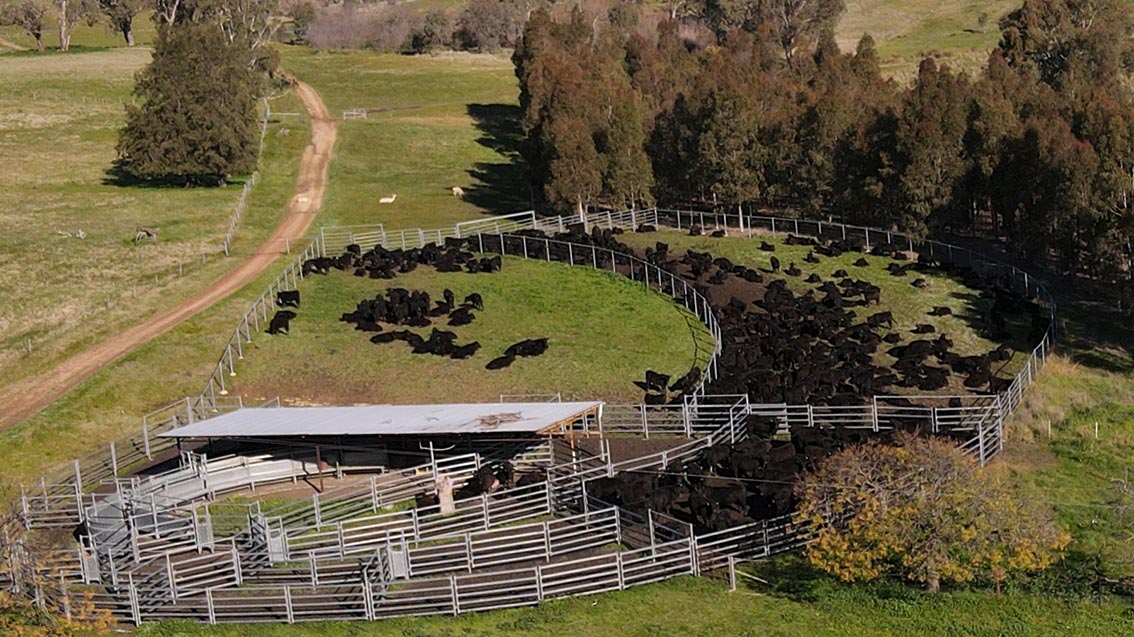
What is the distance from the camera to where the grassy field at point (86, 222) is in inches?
2265

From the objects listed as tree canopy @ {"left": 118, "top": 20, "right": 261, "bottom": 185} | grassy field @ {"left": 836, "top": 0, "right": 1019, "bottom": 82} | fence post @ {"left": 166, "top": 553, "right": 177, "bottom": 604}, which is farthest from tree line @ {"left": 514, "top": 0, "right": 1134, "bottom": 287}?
fence post @ {"left": 166, "top": 553, "right": 177, "bottom": 604}

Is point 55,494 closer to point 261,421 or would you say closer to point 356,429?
point 261,421

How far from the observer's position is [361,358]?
52.0 m

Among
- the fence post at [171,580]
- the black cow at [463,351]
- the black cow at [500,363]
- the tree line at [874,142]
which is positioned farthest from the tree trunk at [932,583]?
the tree line at [874,142]

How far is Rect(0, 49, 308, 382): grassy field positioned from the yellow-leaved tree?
116 ft

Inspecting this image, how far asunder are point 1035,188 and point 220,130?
49596mm

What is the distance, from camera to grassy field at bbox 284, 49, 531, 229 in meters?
83.8

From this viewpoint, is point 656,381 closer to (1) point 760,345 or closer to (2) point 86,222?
(1) point 760,345

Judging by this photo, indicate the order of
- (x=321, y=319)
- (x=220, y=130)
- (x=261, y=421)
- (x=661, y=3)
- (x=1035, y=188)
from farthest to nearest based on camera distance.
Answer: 1. (x=661, y=3)
2. (x=220, y=130)
3. (x=1035, y=188)
4. (x=321, y=319)
5. (x=261, y=421)

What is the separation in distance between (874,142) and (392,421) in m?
42.8

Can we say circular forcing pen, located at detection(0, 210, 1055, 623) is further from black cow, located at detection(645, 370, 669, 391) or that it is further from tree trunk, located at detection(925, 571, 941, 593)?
tree trunk, located at detection(925, 571, 941, 593)

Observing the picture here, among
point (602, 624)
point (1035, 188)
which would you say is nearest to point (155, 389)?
point (602, 624)

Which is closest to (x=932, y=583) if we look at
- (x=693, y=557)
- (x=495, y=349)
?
(x=693, y=557)

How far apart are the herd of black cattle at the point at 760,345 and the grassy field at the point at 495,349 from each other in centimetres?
99
